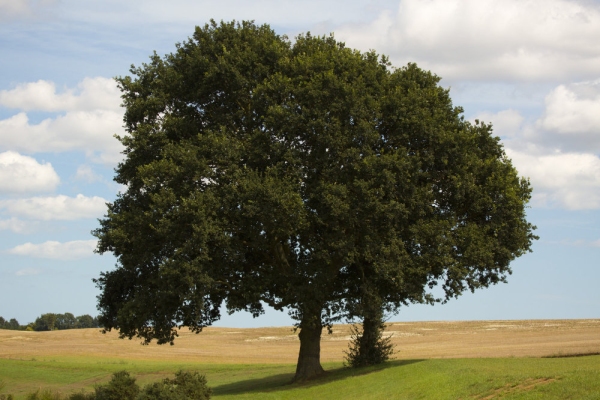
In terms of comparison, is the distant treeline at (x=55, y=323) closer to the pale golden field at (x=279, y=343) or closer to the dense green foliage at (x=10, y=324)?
the dense green foliage at (x=10, y=324)

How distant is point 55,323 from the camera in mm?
154500

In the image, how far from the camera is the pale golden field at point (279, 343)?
194ft

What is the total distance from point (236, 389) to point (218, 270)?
930 cm

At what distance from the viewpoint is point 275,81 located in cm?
3116

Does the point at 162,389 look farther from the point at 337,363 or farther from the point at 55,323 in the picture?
the point at 55,323

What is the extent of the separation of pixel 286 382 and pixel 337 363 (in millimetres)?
9517

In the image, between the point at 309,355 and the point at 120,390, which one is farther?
the point at 309,355

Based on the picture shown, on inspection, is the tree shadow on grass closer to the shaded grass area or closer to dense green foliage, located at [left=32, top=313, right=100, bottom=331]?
the shaded grass area

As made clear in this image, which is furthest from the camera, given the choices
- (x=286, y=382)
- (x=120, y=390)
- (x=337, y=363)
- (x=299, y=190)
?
(x=337, y=363)

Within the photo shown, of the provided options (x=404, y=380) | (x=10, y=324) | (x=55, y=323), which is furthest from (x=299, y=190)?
(x=10, y=324)

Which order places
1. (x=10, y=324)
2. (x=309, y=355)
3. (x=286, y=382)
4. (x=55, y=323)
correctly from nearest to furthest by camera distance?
(x=309, y=355)
(x=286, y=382)
(x=55, y=323)
(x=10, y=324)

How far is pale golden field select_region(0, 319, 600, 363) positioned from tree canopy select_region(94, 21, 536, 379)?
72.1ft

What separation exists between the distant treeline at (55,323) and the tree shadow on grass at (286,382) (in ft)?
384

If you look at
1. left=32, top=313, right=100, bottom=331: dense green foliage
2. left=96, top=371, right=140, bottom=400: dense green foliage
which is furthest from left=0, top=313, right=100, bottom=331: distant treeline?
left=96, top=371, right=140, bottom=400: dense green foliage
